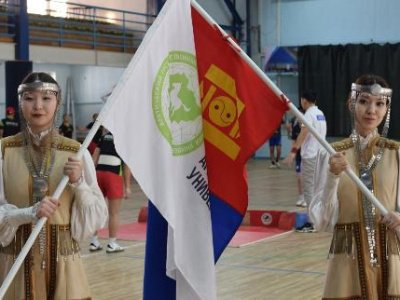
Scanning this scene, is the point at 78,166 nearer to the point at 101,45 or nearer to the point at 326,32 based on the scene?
the point at 101,45

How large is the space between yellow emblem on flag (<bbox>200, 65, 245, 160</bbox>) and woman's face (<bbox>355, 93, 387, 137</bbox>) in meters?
0.57

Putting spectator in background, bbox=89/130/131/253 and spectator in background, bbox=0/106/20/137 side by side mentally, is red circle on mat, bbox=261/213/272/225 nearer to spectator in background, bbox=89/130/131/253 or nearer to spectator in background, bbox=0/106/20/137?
spectator in background, bbox=89/130/131/253

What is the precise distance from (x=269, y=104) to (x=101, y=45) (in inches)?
624

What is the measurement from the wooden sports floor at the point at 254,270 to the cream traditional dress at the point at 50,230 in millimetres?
3118

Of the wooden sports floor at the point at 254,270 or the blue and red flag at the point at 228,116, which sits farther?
the wooden sports floor at the point at 254,270

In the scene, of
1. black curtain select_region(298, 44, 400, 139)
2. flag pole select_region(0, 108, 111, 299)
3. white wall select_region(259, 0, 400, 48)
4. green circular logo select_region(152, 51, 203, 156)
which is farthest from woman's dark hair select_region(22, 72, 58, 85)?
white wall select_region(259, 0, 400, 48)

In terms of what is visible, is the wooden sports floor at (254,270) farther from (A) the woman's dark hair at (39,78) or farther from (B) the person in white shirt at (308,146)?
(A) the woman's dark hair at (39,78)

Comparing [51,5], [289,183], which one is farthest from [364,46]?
[51,5]

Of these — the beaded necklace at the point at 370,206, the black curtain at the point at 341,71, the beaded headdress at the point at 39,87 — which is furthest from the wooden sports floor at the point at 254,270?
the black curtain at the point at 341,71

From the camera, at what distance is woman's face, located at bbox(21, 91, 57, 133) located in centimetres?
339

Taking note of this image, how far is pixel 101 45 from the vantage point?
1903cm

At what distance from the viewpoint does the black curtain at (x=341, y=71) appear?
2003cm

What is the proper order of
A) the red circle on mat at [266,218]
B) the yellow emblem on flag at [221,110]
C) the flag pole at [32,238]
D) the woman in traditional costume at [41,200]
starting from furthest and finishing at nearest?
1. the red circle on mat at [266,218]
2. the yellow emblem on flag at [221,110]
3. the woman in traditional costume at [41,200]
4. the flag pole at [32,238]

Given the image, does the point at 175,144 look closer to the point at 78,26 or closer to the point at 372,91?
the point at 372,91
